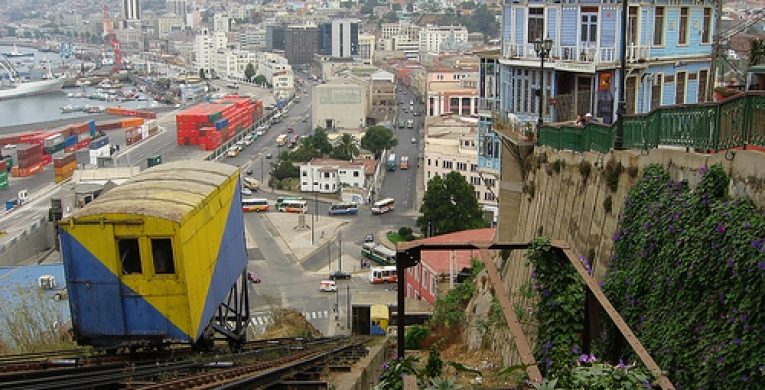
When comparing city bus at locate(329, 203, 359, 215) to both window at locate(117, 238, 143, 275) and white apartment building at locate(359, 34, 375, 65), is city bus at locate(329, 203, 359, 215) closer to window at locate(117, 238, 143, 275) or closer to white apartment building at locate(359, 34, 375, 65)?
window at locate(117, 238, 143, 275)

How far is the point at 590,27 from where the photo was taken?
11742mm

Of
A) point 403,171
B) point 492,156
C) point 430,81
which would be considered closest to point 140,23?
point 430,81

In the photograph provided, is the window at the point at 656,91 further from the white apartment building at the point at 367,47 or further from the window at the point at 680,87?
the white apartment building at the point at 367,47

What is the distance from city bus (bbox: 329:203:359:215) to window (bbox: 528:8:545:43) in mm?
28052

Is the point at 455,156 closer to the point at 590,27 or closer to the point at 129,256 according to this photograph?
the point at 590,27

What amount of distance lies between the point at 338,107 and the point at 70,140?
755 inches

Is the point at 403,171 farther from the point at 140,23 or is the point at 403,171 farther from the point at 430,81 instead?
the point at 140,23

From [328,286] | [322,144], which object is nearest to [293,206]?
[322,144]

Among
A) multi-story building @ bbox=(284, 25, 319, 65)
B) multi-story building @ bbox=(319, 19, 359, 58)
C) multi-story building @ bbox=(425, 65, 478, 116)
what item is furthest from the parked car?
multi-story building @ bbox=(284, 25, 319, 65)

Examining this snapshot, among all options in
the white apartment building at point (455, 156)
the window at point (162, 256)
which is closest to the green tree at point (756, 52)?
the window at point (162, 256)

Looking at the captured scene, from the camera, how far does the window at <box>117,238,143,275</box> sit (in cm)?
721

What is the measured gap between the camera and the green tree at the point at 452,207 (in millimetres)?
32312

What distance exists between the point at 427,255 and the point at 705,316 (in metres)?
18.5

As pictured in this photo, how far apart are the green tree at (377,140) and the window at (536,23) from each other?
132 ft
